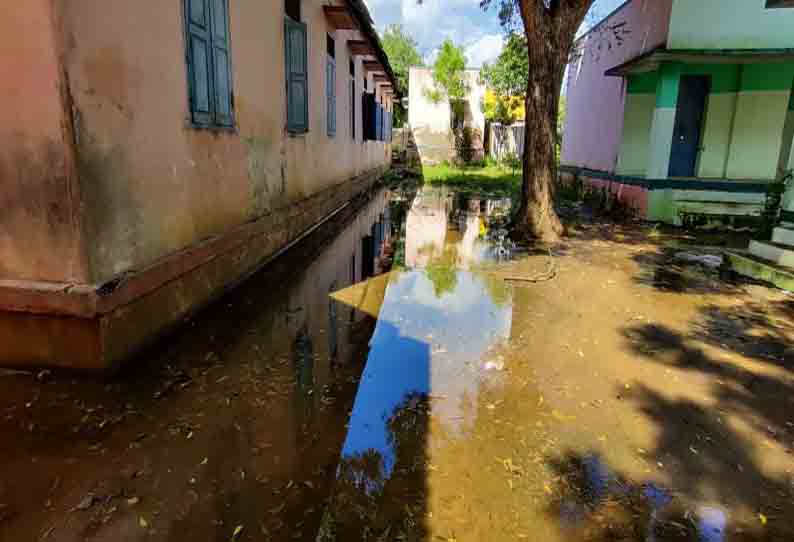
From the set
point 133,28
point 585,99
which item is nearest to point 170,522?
point 133,28

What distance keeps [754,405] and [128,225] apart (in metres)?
4.25

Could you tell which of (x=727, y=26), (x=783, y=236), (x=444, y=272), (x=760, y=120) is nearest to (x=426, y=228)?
(x=444, y=272)

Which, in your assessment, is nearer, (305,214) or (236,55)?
(236,55)

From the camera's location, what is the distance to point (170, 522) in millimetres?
1981

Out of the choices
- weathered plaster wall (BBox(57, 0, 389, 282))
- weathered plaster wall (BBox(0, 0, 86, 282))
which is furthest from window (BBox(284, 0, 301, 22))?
weathered plaster wall (BBox(0, 0, 86, 282))

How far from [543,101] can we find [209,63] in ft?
17.8

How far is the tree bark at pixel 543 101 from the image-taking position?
751 cm

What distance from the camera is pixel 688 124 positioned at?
35.1ft

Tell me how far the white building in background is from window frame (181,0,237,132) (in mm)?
20713

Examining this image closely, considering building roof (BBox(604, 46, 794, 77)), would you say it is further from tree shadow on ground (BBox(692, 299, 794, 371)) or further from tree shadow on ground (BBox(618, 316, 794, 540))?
tree shadow on ground (BBox(618, 316, 794, 540))

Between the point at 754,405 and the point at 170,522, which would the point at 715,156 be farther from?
the point at 170,522

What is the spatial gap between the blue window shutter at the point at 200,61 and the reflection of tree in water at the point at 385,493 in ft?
10.6

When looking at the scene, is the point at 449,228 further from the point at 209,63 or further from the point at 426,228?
the point at 209,63

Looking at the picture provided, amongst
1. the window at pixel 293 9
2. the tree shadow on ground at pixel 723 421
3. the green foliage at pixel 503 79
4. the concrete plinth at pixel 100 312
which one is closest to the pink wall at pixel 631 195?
the tree shadow on ground at pixel 723 421
